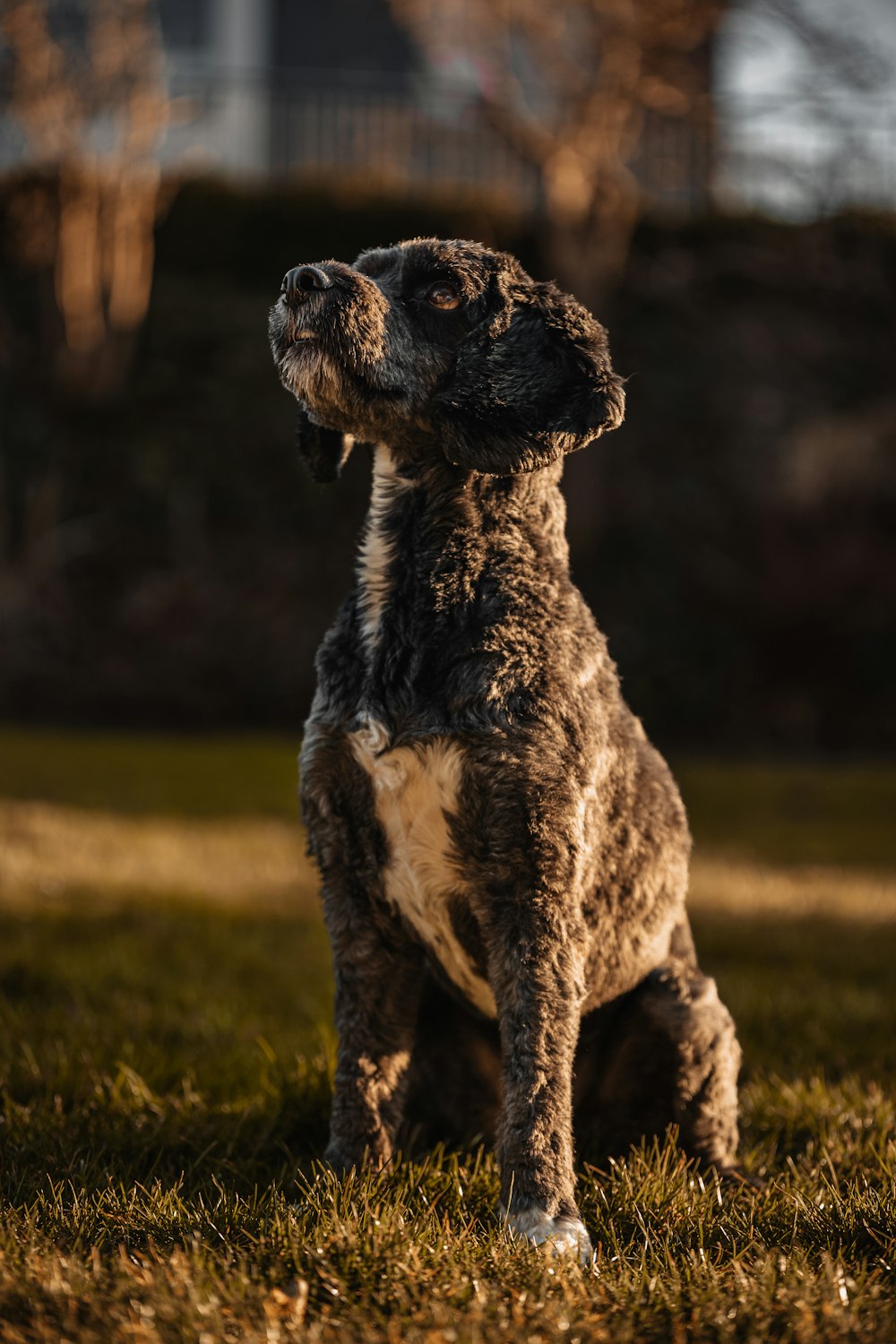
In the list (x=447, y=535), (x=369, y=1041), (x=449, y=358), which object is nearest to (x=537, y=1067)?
(x=369, y=1041)

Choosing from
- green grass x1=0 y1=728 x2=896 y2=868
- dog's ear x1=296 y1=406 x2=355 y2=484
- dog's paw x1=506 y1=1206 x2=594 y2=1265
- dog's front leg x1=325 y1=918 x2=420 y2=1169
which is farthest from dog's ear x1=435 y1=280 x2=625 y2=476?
green grass x1=0 y1=728 x2=896 y2=868

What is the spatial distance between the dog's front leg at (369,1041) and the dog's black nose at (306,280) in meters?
1.55

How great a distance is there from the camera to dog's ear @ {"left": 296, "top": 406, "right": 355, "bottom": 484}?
11.7ft

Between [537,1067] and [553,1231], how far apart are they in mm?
342

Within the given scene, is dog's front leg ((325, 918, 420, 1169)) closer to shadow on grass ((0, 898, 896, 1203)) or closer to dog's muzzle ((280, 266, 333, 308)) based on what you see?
shadow on grass ((0, 898, 896, 1203))

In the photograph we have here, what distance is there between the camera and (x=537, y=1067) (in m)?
2.84

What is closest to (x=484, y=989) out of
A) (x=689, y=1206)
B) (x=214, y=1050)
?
(x=689, y=1206)

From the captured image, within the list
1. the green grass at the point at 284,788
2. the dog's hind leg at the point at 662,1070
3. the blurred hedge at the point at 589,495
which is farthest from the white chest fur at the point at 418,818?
the blurred hedge at the point at 589,495

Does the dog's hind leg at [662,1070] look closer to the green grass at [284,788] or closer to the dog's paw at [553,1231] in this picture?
the dog's paw at [553,1231]

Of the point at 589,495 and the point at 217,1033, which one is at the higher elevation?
the point at 217,1033

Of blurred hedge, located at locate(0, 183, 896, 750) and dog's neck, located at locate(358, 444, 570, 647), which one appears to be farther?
blurred hedge, located at locate(0, 183, 896, 750)

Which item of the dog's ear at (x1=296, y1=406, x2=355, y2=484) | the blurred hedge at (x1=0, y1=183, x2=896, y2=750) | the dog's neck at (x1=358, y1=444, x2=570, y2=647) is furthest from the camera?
the blurred hedge at (x1=0, y1=183, x2=896, y2=750)

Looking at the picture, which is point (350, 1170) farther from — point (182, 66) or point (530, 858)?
point (182, 66)

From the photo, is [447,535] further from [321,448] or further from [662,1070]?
[662,1070]
